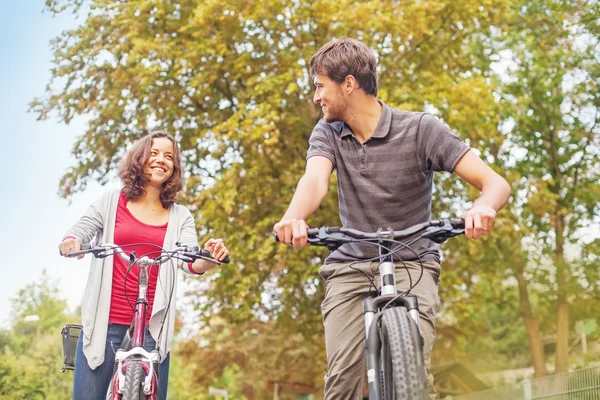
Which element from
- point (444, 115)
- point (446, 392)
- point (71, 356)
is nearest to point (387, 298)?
point (71, 356)

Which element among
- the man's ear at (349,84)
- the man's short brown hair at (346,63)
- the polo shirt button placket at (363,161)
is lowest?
the polo shirt button placket at (363,161)

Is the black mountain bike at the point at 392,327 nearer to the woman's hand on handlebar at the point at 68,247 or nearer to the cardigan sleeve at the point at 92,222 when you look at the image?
the woman's hand on handlebar at the point at 68,247

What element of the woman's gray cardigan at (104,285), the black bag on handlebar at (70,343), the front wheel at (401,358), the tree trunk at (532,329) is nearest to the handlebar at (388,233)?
the front wheel at (401,358)

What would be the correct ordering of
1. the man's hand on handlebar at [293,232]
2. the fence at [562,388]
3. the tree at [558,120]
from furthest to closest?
the tree at [558,120]
the fence at [562,388]
the man's hand on handlebar at [293,232]

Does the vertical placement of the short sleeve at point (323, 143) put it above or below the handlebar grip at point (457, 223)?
above

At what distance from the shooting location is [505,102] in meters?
19.4

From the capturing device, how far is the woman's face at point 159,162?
16.4 ft

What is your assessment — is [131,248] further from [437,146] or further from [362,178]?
[437,146]

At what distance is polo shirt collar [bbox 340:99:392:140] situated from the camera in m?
3.93

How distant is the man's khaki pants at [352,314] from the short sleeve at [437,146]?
0.46 m

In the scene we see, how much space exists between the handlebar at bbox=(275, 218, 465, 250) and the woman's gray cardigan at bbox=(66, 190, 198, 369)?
157 centimetres

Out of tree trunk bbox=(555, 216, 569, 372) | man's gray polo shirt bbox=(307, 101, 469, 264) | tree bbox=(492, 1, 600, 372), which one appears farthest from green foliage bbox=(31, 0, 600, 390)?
man's gray polo shirt bbox=(307, 101, 469, 264)

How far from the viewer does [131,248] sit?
4.82m

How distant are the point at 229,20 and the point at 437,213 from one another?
5.29 m
